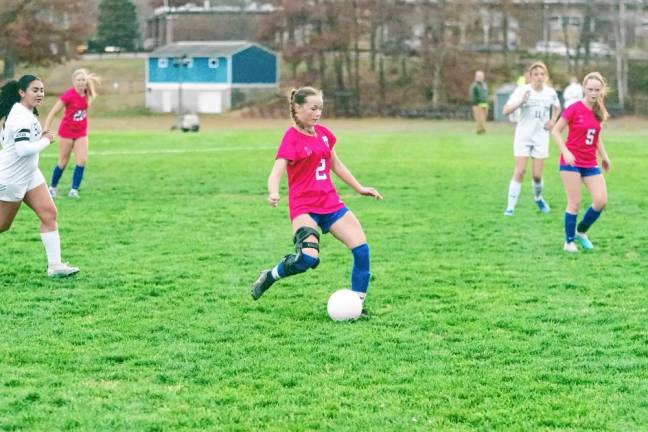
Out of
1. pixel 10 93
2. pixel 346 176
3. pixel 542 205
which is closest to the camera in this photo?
pixel 346 176

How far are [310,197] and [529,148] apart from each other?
25.7 ft

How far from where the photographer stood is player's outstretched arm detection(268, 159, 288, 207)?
793 cm

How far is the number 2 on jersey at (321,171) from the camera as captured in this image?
28.0 feet

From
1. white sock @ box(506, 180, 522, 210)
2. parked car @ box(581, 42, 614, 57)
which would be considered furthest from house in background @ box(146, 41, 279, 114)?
white sock @ box(506, 180, 522, 210)

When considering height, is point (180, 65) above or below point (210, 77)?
above

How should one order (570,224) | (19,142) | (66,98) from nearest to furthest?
(19,142)
(570,224)
(66,98)

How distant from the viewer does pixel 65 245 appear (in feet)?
40.8

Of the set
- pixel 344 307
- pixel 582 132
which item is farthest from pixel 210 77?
pixel 344 307

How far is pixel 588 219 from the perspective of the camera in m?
12.3

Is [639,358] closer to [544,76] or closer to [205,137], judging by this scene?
[544,76]

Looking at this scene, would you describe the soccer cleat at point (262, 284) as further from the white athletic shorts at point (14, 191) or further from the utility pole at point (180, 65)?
the utility pole at point (180, 65)

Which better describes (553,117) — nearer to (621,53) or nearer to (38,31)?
(621,53)

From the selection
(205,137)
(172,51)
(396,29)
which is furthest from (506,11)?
(205,137)

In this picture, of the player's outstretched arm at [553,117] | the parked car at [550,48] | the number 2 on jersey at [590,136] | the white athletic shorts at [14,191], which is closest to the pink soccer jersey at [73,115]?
the white athletic shorts at [14,191]
